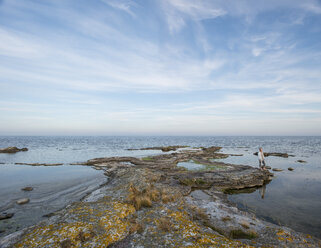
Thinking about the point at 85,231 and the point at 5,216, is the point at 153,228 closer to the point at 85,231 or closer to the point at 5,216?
the point at 85,231

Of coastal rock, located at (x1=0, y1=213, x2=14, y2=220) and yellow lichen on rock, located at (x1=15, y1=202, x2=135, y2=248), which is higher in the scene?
yellow lichen on rock, located at (x1=15, y1=202, x2=135, y2=248)

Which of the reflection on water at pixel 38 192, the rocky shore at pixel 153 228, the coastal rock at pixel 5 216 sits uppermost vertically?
the rocky shore at pixel 153 228

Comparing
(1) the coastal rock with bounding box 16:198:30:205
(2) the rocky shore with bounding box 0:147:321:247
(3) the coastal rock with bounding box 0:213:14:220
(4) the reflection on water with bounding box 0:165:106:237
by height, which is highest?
(2) the rocky shore with bounding box 0:147:321:247

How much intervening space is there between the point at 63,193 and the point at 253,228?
18424 millimetres

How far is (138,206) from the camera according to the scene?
11.8 m

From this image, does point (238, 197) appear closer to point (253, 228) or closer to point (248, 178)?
point (248, 178)

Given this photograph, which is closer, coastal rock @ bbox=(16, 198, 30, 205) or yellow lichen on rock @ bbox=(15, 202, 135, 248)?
yellow lichen on rock @ bbox=(15, 202, 135, 248)

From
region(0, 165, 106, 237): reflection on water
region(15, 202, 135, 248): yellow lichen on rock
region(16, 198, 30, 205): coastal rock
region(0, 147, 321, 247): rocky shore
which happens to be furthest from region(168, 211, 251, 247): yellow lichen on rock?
region(16, 198, 30, 205): coastal rock

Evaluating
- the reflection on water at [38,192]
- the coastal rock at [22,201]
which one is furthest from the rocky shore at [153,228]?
the coastal rock at [22,201]

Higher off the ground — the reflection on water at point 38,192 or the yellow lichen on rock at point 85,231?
the yellow lichen on rock at point 85,231

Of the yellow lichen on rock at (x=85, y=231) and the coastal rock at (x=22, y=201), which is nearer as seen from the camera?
the yellow lichen on rock at (x=85, y=231)

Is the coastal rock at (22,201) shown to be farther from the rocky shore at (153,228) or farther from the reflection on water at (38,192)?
the rocky shore at (153,228)

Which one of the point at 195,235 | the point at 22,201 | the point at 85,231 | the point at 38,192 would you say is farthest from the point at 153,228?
the point at 38,192

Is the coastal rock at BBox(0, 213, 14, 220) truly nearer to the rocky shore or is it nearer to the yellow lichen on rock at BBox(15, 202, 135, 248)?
the rocky shore
